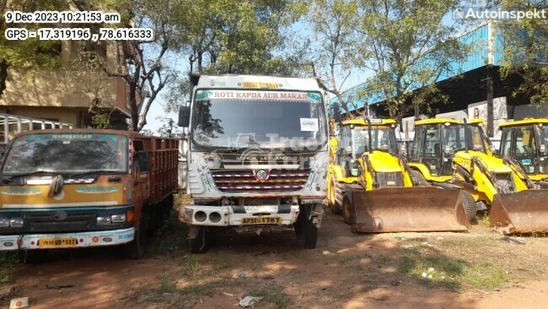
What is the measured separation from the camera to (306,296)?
18.0ft

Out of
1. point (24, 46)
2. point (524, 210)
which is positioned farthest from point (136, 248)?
point (24, 46)

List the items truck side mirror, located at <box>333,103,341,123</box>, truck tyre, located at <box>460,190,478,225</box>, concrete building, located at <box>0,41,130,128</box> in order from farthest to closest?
concrete building, located at <box>0,41,130,128</box>, truck tyre, located at <box>460,190,478,225</box>, truck side mirror, located at <box>333,103,341,123</box>

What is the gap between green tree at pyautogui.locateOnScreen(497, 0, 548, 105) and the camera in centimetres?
1435

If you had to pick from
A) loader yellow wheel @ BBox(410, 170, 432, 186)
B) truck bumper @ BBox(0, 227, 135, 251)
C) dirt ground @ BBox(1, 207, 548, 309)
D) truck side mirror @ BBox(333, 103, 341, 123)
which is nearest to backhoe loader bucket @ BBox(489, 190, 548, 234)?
dirt ground @ BBox(1, 207, 548, 309)

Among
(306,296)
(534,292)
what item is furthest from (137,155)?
(534,292)

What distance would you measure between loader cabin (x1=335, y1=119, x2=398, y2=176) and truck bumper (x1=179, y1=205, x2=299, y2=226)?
462cm

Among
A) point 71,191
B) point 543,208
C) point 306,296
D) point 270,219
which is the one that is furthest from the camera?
point 543,208

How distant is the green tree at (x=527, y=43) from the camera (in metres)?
14.4

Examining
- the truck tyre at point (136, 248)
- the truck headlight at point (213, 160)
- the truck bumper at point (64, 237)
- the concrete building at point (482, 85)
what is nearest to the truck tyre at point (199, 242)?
the truck tyre at point (136, 248)

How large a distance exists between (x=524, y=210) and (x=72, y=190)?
8.12 metres

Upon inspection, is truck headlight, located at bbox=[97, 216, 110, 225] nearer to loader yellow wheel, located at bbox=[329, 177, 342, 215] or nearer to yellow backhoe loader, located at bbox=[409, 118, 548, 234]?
loader yellow wheel, located at bbox=[329, 177, 342, 215]

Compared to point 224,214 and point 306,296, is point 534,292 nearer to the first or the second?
point 306,296

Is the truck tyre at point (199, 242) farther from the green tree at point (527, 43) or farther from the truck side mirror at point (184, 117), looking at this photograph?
the green tree at point (527, 43)

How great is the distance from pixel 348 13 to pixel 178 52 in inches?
280
